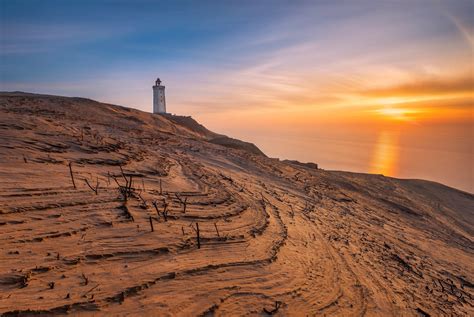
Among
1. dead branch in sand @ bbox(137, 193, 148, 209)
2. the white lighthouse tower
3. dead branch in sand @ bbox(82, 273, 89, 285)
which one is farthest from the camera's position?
the white lighthouse tower

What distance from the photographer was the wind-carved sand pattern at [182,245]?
4.09 metres

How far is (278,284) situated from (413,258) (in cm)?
541

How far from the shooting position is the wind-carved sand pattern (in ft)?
13.4

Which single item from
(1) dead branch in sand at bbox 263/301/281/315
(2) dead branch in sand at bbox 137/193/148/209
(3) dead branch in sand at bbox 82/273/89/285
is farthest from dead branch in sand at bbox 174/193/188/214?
(1) dead branch in sand at bbox 263/301/281/315

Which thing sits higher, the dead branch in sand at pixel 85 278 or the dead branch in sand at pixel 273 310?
the dead branch in sand at pixel 85 278

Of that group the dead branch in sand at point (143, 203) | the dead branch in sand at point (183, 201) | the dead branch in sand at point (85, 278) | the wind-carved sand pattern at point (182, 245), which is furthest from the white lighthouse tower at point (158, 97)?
the dead branch in sand at point (85, 278)

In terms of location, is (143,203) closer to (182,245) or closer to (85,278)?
(182,245)

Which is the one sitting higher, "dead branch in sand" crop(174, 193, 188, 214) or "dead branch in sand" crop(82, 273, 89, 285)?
"dead branch in sand" crop(174, 193, 188, 214)

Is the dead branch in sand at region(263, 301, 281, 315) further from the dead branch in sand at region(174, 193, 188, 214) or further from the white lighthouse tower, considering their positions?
the white lighthouse tower

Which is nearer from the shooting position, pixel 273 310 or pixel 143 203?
pixel 273 310

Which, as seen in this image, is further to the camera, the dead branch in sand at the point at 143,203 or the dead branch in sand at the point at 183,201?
the dead branch in sand at the point at 183,201

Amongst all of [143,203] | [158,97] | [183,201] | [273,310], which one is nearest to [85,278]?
[143,203]

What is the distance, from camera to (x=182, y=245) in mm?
5387

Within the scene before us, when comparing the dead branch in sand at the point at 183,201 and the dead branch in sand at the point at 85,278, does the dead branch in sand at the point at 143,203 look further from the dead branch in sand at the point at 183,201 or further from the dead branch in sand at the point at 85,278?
the dead branch in sand at the point at 85,278
